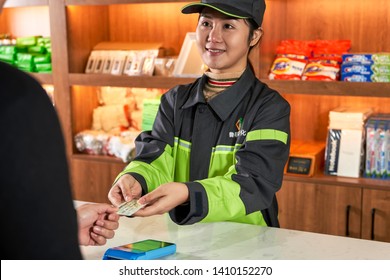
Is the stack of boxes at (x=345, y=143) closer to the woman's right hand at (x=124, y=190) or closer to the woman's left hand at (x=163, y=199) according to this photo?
the woman's right hand at (x=124, y=190)

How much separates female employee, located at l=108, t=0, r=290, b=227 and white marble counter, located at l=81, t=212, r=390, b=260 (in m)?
0.08

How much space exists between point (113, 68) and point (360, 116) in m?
1.54

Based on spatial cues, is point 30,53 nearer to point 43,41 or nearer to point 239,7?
point 43,41

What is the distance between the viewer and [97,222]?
164cm

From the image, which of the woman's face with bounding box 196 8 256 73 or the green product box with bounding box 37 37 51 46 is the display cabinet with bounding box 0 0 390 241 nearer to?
the green product box with bounding box 37 37 51 46

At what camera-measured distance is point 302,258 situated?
5.49 ft

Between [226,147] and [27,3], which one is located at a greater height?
[27,3]

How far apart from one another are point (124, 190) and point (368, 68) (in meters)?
1.79

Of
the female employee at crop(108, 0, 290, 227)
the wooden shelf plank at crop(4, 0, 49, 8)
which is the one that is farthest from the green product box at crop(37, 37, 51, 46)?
the female employee at crop(108, 0, 290, 227)

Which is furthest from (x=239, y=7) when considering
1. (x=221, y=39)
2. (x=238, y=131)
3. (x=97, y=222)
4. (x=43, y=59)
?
(x=43, y=59)

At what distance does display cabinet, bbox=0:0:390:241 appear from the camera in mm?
3342
